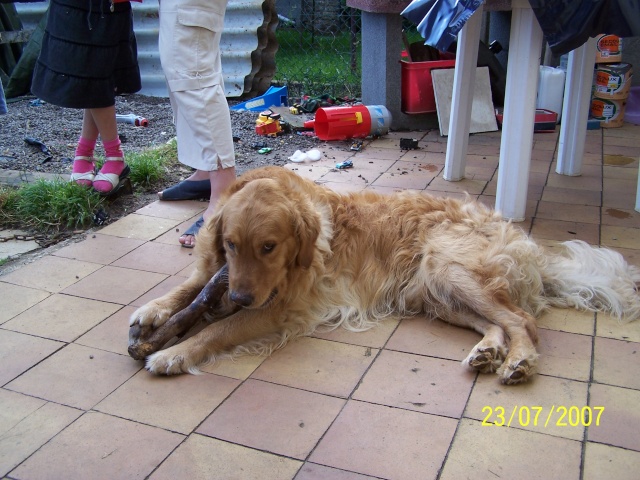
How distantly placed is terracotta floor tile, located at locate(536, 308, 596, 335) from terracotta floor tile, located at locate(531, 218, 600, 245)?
35.2 inches

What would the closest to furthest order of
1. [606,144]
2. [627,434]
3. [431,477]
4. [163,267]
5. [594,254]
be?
1. [431,477]
2. [627,434]
3. [594,254]
4. [163,267]
5. [606,144]

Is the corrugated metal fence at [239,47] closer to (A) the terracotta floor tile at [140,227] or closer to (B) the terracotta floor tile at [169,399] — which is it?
(A) the terracotta floor tile at [140,227]

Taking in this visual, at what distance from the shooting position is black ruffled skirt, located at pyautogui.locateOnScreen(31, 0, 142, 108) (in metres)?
4.16

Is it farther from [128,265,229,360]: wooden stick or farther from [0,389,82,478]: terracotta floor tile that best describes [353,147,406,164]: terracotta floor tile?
[0,389,82,478]: terracotta floor tile

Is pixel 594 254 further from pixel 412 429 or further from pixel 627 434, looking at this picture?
pixel 412 429

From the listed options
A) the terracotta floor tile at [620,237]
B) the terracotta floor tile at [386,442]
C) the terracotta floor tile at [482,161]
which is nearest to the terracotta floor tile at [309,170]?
the terracotta floor tile at [482,161]

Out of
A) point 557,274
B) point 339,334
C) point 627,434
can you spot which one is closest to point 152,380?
point 339,334

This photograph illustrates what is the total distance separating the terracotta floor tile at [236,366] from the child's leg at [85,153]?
237cm

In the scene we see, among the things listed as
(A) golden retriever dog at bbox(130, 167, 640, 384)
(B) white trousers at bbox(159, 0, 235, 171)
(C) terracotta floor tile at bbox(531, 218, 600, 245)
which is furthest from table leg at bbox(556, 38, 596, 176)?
(B) white trousers at bbox(159, 0, 235, 171)

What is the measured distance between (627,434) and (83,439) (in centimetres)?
193

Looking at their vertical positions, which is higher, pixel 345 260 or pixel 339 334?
pixel 345 260

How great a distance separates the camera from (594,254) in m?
Result: 3.30

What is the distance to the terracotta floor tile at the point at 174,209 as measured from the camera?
4.46 m

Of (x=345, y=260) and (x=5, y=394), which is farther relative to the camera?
(x=345, y=260)
